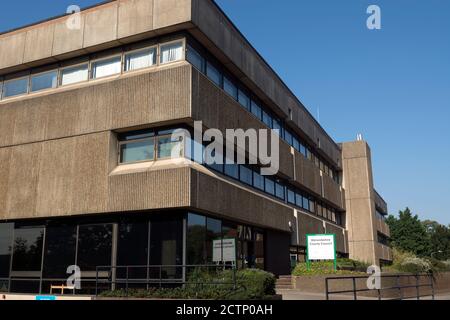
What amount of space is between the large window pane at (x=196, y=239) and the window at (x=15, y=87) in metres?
10.7

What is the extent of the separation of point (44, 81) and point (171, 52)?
682cm

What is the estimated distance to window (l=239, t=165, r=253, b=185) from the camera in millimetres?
24016

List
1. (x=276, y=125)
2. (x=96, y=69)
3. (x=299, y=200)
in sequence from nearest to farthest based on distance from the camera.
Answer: (x=96, y=69) < (x=276, y=125) < (x=299, y=200)

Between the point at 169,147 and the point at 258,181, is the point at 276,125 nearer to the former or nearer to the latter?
the point at 258,181

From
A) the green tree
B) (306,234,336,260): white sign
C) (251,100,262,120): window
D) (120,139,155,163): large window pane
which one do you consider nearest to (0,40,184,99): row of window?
(120,139,155,163): large window pane

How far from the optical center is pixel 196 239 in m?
19.2

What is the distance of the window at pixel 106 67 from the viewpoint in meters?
21.2

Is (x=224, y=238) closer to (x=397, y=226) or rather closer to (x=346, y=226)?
(x=346, y=226)

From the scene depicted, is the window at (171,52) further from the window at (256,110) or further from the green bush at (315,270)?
the green bush at (315,270)

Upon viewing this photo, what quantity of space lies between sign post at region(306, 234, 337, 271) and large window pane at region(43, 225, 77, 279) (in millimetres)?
12767

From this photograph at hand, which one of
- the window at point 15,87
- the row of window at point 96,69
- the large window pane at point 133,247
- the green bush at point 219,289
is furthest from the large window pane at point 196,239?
the window at point 15,87

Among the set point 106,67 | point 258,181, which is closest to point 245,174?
point 258,181
